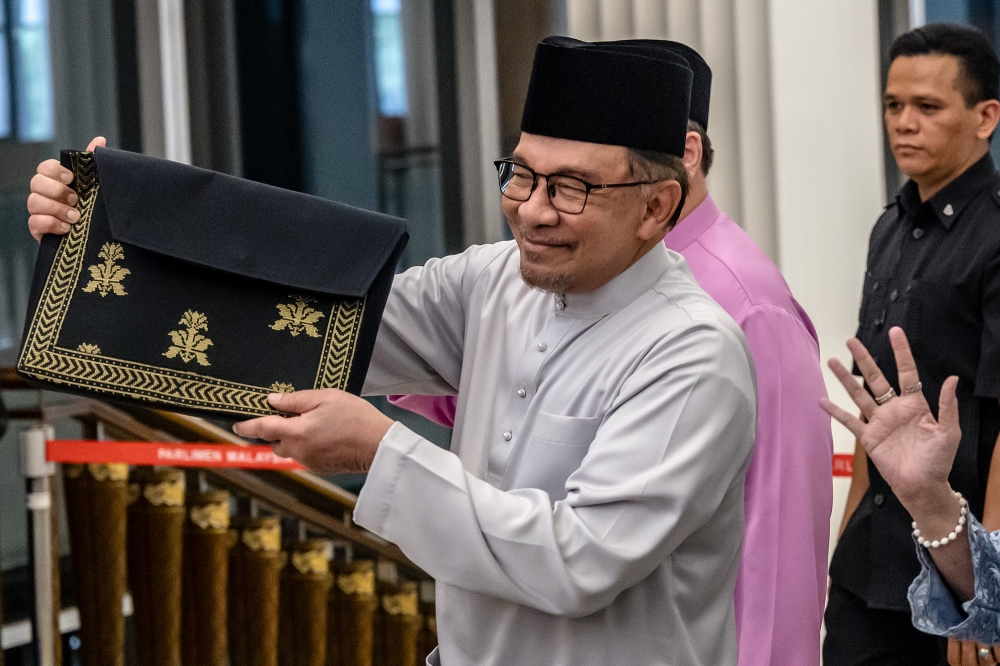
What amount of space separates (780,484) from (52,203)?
3.60 feet

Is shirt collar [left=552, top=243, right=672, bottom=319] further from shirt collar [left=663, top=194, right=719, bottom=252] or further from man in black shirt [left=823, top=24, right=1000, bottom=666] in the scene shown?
man in black shirt [left=823, top=24, right=1000, bottom=666]

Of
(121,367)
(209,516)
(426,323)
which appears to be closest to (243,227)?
(121,367)

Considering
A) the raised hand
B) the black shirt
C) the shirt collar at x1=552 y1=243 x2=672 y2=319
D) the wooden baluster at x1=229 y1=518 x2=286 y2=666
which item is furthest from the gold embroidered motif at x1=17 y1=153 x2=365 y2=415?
the wooden baluster at x1=229 y1=518 x2=286 y2=666

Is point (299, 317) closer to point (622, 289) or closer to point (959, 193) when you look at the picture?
point (622, 289)

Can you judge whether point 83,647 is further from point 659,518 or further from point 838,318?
point 659,518

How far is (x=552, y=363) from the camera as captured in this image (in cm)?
147

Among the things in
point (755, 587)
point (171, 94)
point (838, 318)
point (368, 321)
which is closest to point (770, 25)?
point (838, 318)

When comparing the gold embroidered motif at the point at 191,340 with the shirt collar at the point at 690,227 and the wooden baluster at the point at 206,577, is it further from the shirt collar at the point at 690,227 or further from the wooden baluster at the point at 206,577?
the wooden baluster at the point at 206,577

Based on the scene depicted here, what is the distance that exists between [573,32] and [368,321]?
7.48ft

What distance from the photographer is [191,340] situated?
4.57 feet

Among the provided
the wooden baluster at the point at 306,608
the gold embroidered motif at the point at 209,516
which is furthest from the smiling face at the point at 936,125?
the gold embroidered motif at the point at 209,516

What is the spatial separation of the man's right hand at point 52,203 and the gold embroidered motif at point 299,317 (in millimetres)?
273

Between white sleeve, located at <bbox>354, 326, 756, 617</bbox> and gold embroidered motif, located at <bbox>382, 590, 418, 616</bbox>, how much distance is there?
2.17m

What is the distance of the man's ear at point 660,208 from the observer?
54.8 inches
